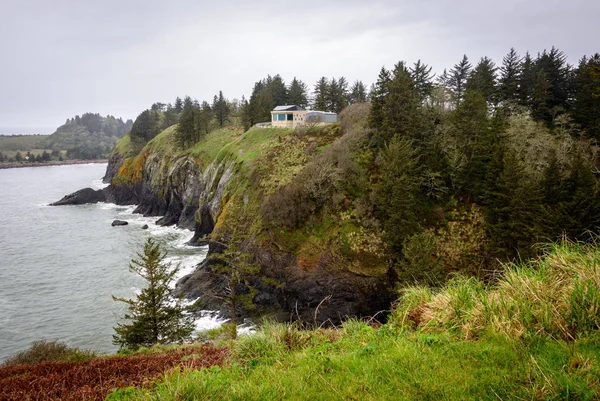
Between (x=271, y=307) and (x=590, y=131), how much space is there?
3631 cm

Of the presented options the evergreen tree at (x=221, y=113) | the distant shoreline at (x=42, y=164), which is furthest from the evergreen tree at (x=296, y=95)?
the distant shoreline at (x=42, y=164)

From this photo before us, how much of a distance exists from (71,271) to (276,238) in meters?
24.8

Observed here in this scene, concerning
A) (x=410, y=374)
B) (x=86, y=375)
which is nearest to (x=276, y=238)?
(x=86, y=375)

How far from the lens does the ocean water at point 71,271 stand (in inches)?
960

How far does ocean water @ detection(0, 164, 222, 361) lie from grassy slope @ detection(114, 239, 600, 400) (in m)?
18.9

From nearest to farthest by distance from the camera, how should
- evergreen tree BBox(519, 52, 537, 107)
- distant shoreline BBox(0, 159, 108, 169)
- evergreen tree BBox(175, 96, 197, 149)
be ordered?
1. evergreen tree BBox(519, 52, 537, 107)
2. evergreen tree BBox(175, 96, 197, 149)
3. distant shoreline BBox(0, 159, 108, 169)

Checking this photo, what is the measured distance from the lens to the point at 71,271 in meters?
35.2

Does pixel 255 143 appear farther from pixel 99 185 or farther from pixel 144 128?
pixel 99 185

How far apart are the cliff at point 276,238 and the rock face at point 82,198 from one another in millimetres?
34769

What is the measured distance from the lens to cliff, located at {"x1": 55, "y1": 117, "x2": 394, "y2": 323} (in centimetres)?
2394

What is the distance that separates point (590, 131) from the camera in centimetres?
3231

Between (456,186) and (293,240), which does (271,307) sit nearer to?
(293,240)

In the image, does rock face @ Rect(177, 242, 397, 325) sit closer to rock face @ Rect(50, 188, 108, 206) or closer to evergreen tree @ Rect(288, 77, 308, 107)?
evergreen tree @ Rect(288, 77, 308, 107)

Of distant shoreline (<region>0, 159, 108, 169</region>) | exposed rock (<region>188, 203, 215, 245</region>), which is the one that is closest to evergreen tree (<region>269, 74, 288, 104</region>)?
exposed rock (<region>188, 203, 215, 245</region>)
